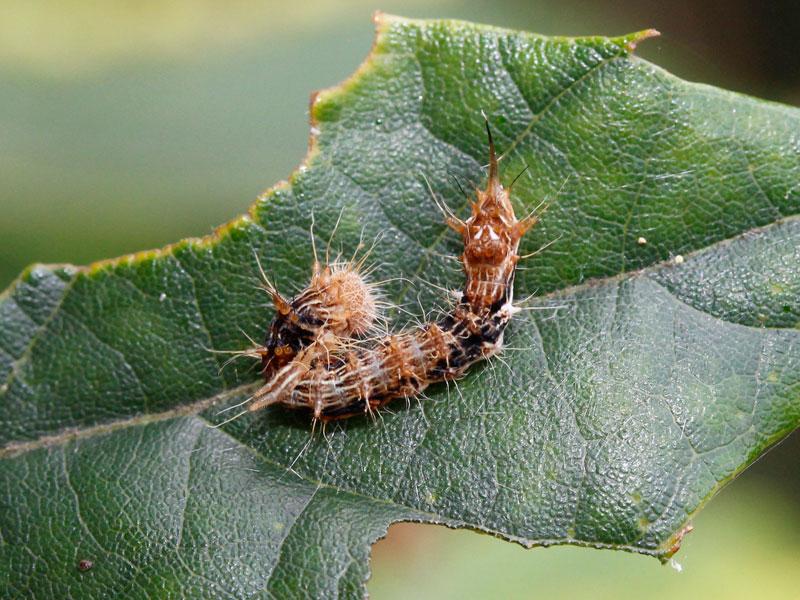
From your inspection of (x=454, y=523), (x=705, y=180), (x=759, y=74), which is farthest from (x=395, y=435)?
(x=759, y=74)

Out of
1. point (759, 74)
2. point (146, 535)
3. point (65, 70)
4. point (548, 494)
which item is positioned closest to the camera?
point (548, 494)

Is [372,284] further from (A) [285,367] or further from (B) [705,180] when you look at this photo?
(B) [705,180]

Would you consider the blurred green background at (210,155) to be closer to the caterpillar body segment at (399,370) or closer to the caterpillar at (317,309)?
the caterpillar at (317,309)

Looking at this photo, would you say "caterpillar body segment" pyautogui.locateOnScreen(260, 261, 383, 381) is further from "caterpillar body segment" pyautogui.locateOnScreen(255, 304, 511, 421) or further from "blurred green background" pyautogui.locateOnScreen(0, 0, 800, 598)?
"blurred green background" pyautogui.locateOnScreen(0, 0, 800, 598)

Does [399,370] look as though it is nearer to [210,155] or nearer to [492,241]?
[492,241]

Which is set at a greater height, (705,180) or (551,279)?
(705,180)

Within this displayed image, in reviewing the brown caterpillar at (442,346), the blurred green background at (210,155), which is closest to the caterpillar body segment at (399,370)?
the brown caterpillar at (442,346)
